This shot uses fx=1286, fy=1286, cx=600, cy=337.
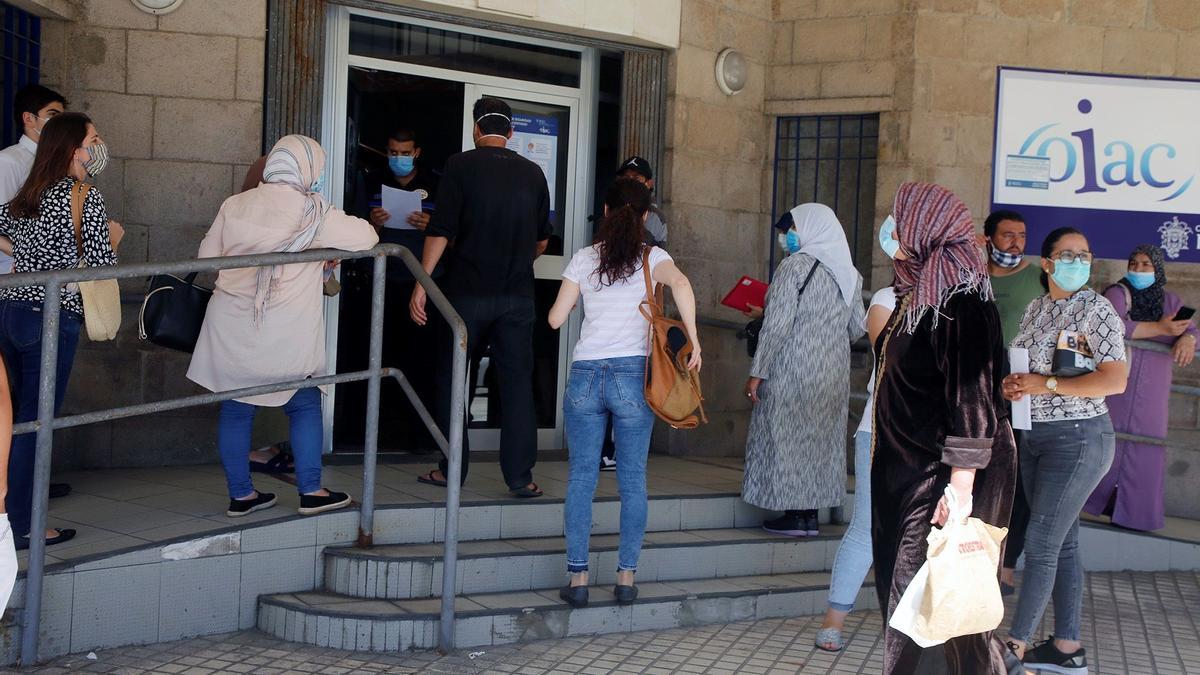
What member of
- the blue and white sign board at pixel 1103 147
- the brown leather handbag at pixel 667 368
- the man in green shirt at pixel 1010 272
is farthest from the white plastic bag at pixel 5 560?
the blue and white sign board at pixel 1103 147

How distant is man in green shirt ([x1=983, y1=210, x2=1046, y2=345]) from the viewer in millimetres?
5879

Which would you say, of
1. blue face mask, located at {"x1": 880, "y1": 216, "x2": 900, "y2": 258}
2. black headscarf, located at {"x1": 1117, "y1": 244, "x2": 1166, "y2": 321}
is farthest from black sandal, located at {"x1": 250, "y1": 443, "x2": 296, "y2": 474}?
black headscarf, located at {"x1": 1117, "y1": 244, "x2": 1166, "y2": 321}

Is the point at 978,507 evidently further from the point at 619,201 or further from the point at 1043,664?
the point at 619,201

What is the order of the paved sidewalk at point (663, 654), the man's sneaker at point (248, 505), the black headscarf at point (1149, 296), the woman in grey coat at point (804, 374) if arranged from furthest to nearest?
the black headscarf at point (1149, 296) < the woman in grey coat at point (804, 374) < the man's sneaker at point (248, 505) < the paved sidewalk at point (663, 654)

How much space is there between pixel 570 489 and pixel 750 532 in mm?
1508

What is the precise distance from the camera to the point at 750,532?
6266mm

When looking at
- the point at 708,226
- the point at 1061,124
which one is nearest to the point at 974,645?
the point at 708,226

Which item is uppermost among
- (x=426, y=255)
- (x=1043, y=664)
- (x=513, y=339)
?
(x=426, y=255)

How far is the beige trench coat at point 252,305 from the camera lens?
5.10m

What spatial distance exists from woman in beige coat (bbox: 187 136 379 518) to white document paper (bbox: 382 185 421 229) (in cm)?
155

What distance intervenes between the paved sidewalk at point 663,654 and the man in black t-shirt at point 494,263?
43.6 inches

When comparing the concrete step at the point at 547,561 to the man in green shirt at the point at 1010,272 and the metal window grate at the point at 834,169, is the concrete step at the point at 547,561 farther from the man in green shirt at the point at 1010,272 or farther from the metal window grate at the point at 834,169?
the metal window grate at the point at 834,169

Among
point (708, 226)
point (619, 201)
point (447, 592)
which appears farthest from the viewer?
point (708, 226)

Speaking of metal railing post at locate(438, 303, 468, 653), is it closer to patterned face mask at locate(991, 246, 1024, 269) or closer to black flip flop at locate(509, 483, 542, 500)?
black flip flop at locate(509, 483, 542, 500)
